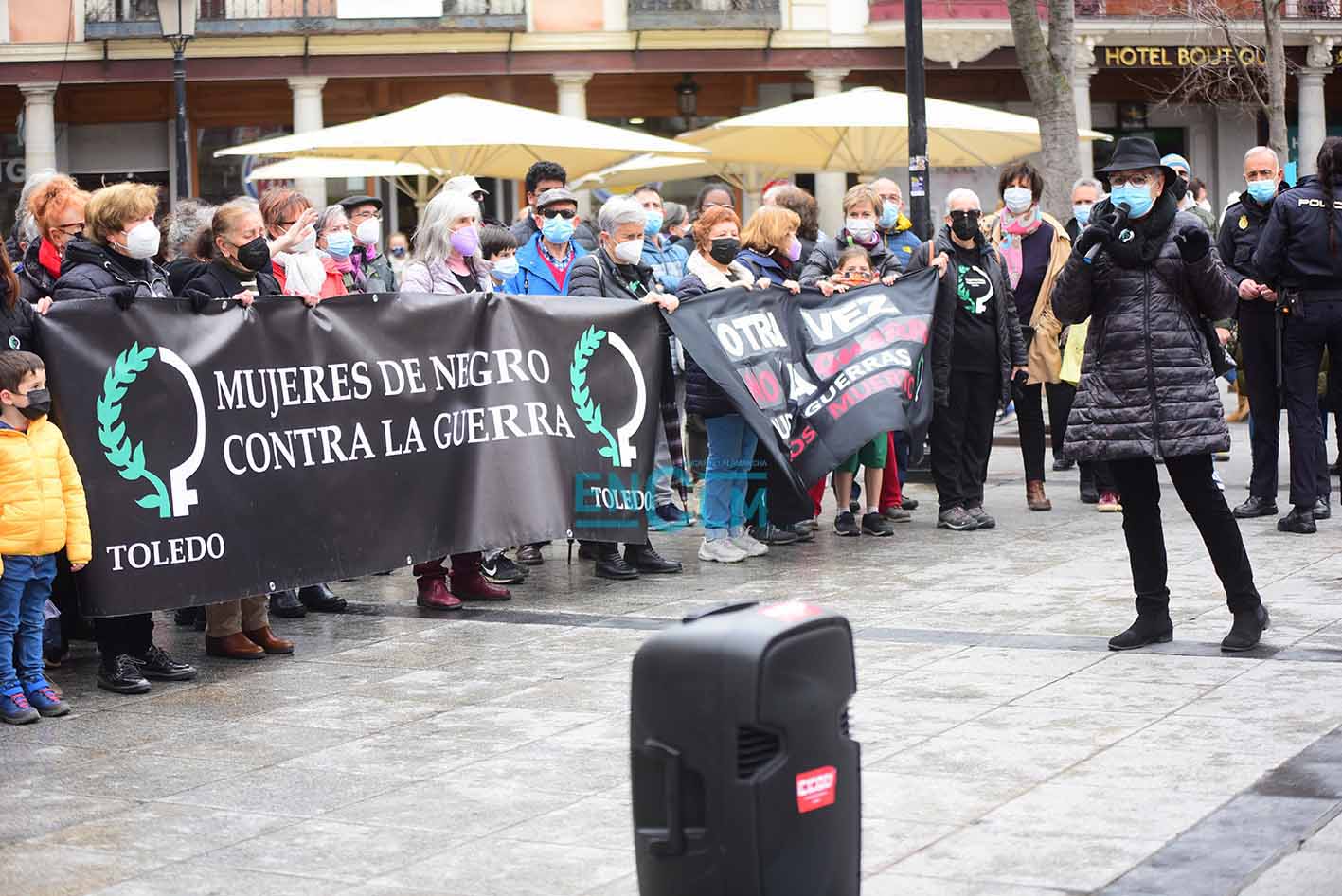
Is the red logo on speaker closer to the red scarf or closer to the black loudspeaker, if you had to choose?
the black loudspeaker

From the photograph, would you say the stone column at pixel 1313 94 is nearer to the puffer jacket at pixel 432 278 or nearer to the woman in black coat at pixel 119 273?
the puffer jacket at pixel 432 278

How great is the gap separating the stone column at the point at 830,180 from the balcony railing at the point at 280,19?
4.97m

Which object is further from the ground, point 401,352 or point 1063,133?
point 1063,133

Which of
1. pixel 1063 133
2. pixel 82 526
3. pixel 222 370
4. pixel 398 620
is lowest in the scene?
pixel 398 620

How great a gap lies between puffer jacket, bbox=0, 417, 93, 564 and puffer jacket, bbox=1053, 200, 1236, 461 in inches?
146

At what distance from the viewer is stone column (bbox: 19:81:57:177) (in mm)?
32156

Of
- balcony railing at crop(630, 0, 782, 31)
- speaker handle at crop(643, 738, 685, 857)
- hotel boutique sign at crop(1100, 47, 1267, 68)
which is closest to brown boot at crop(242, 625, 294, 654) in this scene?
speaker handle at crop(643, 738, 685, 857)

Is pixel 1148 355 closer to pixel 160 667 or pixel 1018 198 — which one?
pixel 160 667

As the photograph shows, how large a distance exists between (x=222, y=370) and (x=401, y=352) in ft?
3.43

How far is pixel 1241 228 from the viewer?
37.8ft

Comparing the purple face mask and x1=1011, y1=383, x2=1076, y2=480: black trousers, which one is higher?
the purple face mask

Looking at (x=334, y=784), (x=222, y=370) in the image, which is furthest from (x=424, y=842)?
(x=222, y=370)

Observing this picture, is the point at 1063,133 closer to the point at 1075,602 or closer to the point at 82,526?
the point at 1075,602

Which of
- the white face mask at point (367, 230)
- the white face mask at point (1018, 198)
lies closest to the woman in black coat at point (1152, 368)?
the white face mask at point (1018, 198)
